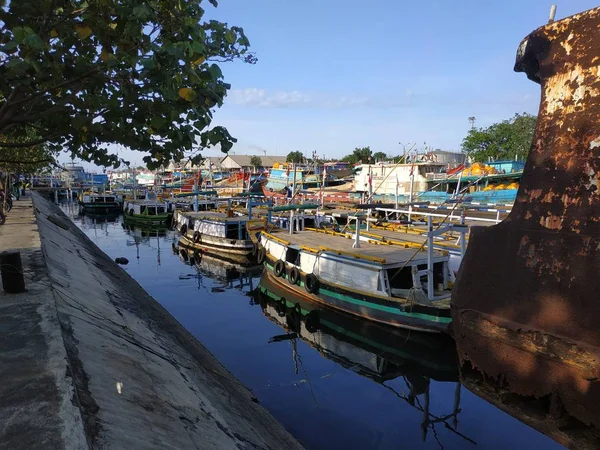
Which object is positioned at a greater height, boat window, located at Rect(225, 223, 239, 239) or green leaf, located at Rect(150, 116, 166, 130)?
green leaf, located at Rect(150, 116, 166, 130)

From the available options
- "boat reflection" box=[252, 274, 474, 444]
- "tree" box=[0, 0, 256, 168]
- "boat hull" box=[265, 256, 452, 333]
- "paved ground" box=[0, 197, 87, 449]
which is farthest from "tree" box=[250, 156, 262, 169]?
"tree" box=[0, 0, 256, 168]

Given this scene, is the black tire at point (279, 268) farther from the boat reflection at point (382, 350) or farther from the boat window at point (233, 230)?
the boat window at point (233, 230)

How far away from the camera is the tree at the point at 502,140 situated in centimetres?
5459

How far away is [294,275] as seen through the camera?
664 inches

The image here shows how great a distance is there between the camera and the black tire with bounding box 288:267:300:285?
55.0 feet

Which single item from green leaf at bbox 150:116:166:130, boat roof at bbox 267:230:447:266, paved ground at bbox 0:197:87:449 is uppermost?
green leaf at bbox 150:116:166:130

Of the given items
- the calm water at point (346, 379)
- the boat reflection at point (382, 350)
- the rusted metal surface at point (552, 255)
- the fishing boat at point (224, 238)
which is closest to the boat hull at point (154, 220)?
the fishing boat at point (224, 238)

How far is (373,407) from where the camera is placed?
9250mm

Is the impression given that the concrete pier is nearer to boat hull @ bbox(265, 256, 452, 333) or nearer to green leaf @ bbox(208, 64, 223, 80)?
green leaf @ bbox(208, 64, 223, 80)

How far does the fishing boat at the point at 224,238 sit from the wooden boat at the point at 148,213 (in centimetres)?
1417

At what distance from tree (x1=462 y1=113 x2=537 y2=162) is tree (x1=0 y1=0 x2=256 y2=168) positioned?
5798 cm

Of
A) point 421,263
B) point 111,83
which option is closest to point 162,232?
point 421,263

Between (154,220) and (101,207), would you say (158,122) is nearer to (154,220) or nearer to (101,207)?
(154,220)

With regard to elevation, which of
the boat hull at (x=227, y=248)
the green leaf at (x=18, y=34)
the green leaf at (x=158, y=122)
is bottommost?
the boat hull at (x=227, y=248)
